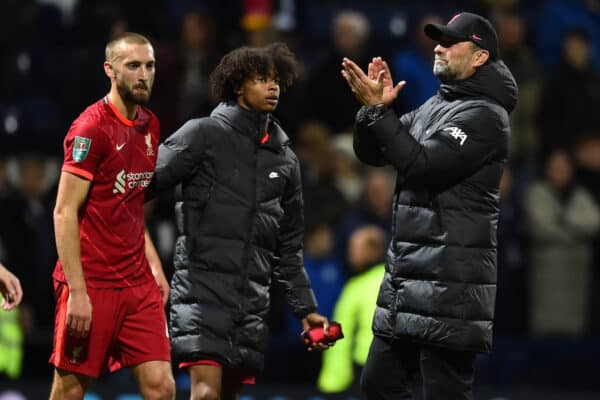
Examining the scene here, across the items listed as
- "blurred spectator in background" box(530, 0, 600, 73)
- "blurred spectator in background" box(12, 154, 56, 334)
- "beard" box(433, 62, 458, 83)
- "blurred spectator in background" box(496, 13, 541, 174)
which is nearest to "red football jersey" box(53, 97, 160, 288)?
"beard" box(433, 62, 458, 83)

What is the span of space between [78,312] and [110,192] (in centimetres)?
55

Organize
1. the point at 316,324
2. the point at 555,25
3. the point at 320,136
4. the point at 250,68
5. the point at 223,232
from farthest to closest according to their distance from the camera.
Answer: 1. the point at 555,25
2. the point at 320,136
3. the point at 316,324
4. the point at 250,68
5. the point at 223,232

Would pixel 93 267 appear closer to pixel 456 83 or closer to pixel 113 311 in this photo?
pixel 113 311

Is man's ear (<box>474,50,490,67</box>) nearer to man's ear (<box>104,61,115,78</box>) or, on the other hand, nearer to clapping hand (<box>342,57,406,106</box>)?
clapping hand (<box>342,57,406,106</box>)

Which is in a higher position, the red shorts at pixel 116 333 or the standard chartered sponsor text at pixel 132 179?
the standard chartered sponsor text at pixel 132 179

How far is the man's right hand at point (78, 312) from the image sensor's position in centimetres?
570

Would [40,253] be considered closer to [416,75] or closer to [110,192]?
[416,75]

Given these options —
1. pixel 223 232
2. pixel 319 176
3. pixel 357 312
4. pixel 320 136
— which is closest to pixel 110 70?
pixel 223 232

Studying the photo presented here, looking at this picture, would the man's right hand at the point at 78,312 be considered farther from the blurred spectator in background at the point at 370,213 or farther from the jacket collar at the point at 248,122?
the blurred spectator in background at the point at 370,213

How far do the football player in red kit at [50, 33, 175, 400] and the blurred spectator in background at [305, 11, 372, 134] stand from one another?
477 cm

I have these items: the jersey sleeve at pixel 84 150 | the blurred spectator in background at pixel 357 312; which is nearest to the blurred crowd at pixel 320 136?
the blurred spectator in background at pixel 357 312

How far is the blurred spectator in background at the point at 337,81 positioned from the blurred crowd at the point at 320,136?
11mm

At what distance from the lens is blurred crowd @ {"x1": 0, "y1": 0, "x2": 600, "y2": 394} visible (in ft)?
31.5

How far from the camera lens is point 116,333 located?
5.94m
